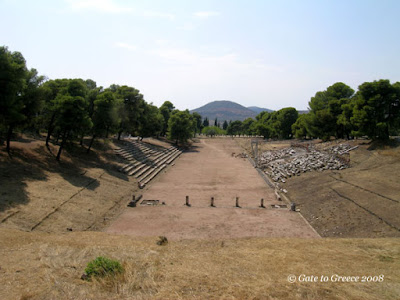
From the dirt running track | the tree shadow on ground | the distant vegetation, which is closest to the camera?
the dirt running track

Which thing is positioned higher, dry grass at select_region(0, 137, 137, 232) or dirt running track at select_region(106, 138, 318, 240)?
dry grass at select_region(0, 137, 137, 232)

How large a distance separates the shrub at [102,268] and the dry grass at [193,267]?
0.28m

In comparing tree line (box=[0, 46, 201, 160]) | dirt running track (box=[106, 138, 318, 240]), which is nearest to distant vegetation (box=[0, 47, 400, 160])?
tree line (box=[0, 46, 201, 160])

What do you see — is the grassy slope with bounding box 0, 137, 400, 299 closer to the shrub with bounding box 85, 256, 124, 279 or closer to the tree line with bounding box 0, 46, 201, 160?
the shrub with bounding box 85, 256, 124, 279

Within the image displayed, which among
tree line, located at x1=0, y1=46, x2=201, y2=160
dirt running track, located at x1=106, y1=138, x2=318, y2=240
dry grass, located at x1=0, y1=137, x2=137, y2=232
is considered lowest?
dirt running track, located at x1=106, y1=138, x2=318, y2=240

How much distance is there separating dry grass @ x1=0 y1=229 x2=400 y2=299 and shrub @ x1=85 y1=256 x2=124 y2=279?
0.28 m

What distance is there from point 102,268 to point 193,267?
2.99 meters

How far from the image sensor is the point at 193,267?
365 inches

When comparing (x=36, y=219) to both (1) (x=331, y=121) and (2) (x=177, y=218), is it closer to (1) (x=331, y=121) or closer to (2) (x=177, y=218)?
(2) (x=177, y=218)

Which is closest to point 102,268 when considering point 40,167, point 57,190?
point 57,190

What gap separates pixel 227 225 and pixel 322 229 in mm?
6001

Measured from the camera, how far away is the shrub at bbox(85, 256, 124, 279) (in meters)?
7.96

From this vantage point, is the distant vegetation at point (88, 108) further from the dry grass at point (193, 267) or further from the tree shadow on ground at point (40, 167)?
the dry grass at point (193, 267)

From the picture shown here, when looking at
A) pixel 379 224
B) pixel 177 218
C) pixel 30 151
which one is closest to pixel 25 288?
pixel 177 218
